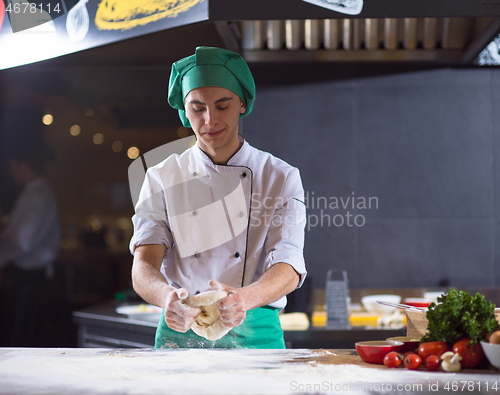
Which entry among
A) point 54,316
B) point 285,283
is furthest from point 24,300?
point 285,283

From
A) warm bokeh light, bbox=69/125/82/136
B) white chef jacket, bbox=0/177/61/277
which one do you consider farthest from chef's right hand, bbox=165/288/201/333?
warm bokeh light, bbox=69/125/82/136

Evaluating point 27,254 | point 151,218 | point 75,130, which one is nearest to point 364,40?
point 151,218

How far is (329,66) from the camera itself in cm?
297

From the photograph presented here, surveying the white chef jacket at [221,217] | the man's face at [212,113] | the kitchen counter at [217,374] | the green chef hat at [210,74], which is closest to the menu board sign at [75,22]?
the green chef hat at [210,74]

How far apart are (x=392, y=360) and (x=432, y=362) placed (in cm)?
8

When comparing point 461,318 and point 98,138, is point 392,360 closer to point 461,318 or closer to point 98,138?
point 461,318

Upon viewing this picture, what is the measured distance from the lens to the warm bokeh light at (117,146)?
400 centimetres

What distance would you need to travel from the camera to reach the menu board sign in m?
1.79

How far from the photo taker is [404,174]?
295 cm

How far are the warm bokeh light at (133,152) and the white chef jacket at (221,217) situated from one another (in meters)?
2.49

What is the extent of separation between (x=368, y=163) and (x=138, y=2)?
64.8 inches

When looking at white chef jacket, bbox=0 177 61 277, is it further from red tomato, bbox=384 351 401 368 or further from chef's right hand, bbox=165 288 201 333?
red tomato, bbox=384 351 401 368

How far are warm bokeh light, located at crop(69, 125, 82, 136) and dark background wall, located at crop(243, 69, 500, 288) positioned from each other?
1.86 metres

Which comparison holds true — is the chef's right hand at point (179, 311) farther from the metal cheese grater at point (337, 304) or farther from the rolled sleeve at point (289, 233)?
the metal cheese grater at point (337, 304)
